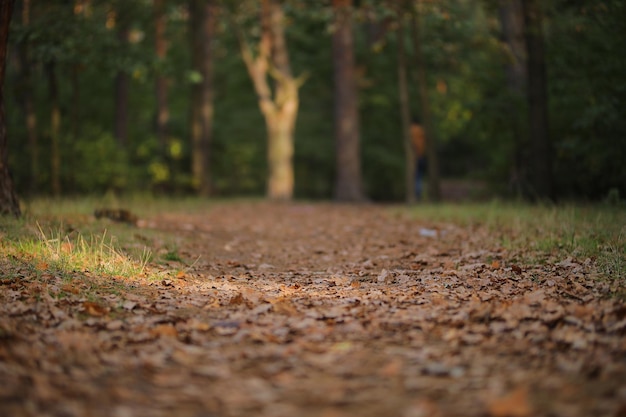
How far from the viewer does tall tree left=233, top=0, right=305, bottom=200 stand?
21672 mm

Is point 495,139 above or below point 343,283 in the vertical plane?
above

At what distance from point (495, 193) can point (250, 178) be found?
54.9ft

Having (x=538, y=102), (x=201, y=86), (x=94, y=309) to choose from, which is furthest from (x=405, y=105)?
(x=94, y=309)

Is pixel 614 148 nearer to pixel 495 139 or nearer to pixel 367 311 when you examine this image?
pixel 495 139

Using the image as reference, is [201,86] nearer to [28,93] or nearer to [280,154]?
[280,154]

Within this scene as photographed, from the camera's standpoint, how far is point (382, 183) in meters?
29.4

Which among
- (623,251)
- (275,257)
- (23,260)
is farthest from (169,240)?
(623,251)

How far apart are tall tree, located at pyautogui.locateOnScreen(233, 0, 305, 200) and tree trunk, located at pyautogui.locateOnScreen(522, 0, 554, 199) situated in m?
9.28

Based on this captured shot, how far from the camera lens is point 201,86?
21688 millimetres

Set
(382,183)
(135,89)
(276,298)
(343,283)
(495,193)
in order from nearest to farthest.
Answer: (276,298)
(343,283)
(495,193)
(135,89)
(382,183)

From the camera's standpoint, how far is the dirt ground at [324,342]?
11.8ft

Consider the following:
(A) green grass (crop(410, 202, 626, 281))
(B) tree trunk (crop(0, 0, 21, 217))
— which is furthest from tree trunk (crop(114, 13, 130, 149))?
(A) green grass (crop(410, 202, 626, 281))

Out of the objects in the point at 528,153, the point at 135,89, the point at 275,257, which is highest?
the point at 135,89

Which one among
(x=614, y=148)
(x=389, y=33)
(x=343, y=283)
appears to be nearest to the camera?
(x=343, y=283)
